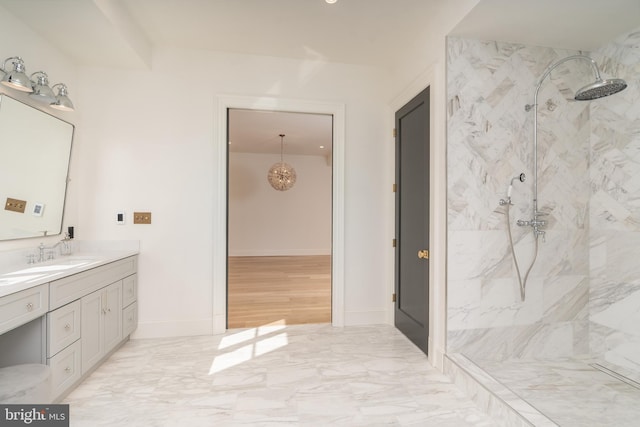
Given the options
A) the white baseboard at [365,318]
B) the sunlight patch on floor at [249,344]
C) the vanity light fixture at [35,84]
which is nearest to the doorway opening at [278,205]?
the white baseboard at [365,318]

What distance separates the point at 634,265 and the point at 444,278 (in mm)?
1361

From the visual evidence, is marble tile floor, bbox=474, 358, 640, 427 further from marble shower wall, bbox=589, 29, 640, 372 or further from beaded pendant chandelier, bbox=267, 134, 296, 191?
beaded pendant chandelier, bbox=267, 134, 296, 191

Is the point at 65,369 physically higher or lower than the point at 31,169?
lower

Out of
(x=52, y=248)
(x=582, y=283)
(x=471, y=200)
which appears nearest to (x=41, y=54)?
(x=52, y=248)

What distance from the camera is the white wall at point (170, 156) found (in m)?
2.97

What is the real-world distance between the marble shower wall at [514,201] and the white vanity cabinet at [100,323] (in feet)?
8.74

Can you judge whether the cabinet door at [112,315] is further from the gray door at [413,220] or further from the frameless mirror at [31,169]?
the gray door at [413,220]

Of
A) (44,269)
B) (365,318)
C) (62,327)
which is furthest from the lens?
(365,318)

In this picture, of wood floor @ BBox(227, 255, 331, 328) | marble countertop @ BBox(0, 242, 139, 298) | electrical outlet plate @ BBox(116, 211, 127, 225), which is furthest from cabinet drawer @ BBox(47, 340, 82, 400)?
wood floor @ BBox(227, 255, 331, 328)

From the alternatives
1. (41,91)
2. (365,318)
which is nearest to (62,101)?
(41,91)

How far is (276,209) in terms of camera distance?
8.77 meters

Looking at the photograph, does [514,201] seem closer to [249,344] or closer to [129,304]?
[249,344]

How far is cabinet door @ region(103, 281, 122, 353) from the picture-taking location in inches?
96.9

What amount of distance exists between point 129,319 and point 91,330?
590 millimetres
